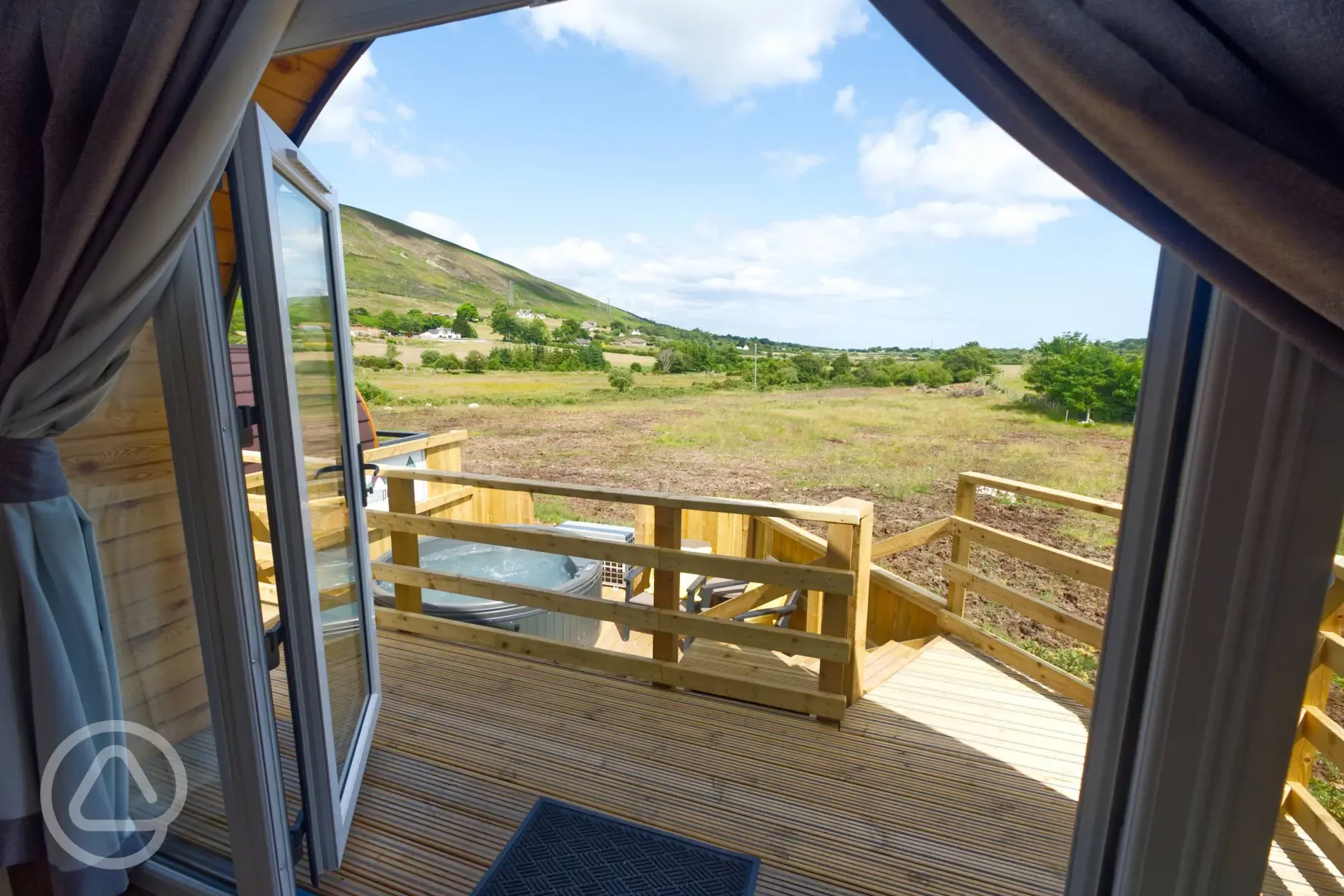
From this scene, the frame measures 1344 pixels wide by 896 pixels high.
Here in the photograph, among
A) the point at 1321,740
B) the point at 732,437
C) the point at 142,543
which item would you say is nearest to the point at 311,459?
the point at 142,543

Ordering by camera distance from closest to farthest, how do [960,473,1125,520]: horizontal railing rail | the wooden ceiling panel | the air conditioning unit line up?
the wooden ceiling panel, [960,473,1125,520]: horizontal railing rail, the air conditioning unit

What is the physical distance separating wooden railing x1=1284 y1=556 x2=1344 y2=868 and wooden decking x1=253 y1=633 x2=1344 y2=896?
833 millimetres

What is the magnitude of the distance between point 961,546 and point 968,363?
19.0ft

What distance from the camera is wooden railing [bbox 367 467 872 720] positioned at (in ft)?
6.84

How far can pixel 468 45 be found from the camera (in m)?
3.09

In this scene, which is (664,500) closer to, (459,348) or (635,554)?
(635,554)

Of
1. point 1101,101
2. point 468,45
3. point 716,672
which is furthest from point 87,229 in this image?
point 468,45

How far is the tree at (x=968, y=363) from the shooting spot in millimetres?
7469

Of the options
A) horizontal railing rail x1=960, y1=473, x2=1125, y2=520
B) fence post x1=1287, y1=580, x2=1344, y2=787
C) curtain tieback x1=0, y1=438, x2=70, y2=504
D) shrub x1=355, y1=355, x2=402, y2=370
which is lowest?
horizontal railing rail x1=960, y1=473, x2=1125, y2=520

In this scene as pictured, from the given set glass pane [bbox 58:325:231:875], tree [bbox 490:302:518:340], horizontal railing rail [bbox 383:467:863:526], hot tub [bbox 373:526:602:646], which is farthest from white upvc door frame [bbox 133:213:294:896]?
tree [bbox 490:302:518:340]

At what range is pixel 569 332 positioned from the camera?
10469mm

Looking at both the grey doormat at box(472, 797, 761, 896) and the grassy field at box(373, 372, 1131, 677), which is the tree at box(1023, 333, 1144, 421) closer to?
the grassy field at box(373, 372, 1131, 677)

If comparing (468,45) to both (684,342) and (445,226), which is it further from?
(445,226)

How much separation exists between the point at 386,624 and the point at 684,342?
8.93 meters
